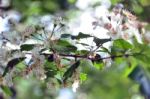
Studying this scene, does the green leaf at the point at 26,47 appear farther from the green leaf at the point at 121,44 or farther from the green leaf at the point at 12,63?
the green leaf at the point at 121,44

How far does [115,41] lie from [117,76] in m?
2.06

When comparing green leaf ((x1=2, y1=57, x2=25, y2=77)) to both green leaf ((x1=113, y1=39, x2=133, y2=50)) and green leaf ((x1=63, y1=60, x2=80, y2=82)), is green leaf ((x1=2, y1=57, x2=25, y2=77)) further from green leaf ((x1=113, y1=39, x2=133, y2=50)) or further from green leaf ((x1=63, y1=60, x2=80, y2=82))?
green leaf ((x1=113, y1=39, x2=133, y2=50))

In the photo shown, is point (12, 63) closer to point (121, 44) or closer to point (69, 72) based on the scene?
point (69, 72)

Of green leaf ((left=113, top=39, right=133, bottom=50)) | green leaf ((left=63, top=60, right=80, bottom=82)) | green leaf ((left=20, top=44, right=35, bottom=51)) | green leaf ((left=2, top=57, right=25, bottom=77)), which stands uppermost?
green leaf ((left=20, top=44, right=35, bottom=51))

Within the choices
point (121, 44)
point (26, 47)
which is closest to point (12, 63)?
point (26, 47)

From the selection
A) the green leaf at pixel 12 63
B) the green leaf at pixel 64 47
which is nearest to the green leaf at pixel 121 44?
the green leaf at pixel 64 47

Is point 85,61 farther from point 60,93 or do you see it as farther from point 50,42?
point 60,93

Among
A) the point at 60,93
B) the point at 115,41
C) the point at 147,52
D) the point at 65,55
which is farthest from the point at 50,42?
the point at 60,93

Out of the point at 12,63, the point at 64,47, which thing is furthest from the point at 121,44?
the point at 12,63

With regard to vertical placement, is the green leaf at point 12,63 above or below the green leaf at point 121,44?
below

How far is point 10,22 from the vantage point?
3.81ft

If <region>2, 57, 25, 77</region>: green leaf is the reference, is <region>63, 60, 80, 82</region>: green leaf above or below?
below

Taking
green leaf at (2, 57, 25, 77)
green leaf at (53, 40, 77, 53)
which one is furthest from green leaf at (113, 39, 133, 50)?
green leaf at (2, 57, 25, 77)

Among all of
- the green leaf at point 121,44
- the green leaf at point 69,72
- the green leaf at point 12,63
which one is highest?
the green leaf at point 121,44
